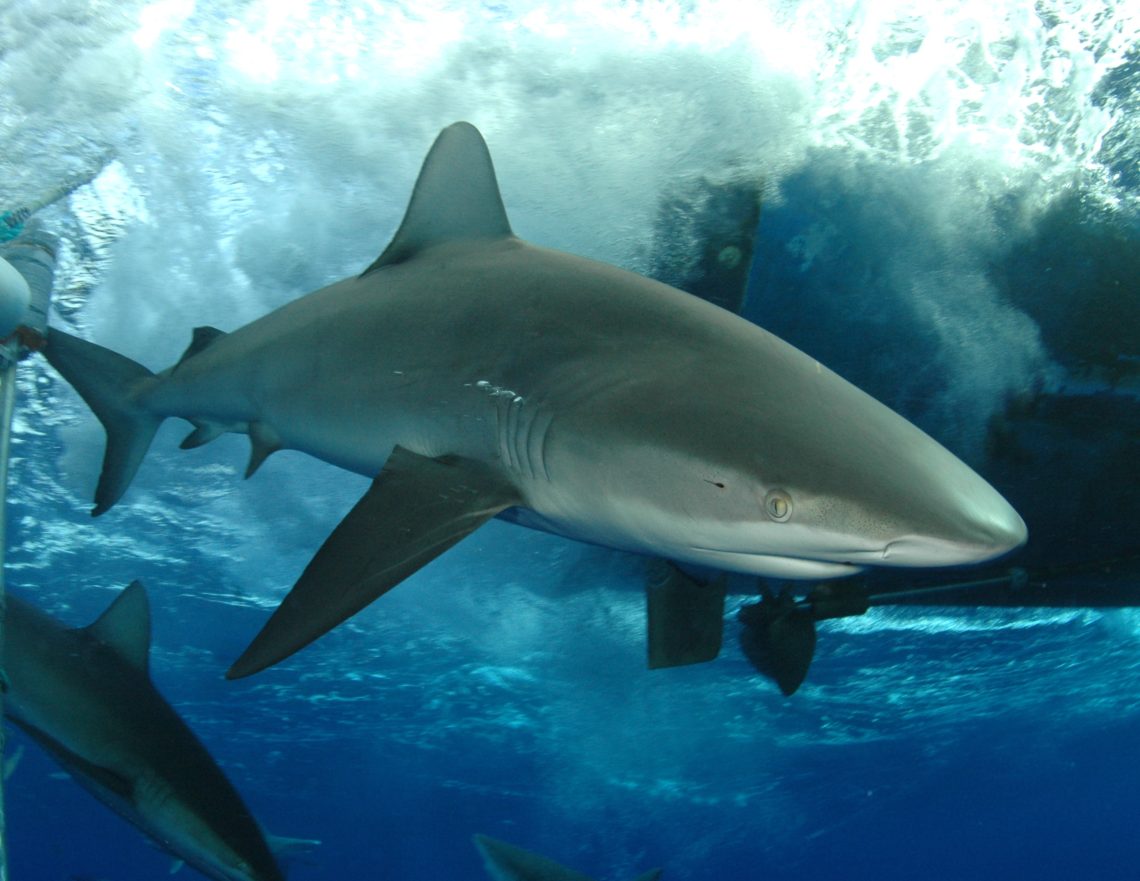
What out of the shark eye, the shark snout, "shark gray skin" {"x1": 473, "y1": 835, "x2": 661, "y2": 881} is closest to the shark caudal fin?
the shark eye

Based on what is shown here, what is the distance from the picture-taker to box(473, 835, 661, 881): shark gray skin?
779 centimetres

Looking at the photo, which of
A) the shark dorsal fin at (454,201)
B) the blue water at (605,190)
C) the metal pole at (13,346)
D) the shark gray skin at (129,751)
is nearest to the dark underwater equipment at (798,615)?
the blue water at (605,190)

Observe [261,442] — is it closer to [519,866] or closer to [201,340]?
[201,340]

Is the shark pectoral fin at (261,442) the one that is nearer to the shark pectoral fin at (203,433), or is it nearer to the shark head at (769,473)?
the shark pectoral fin at (203,433)

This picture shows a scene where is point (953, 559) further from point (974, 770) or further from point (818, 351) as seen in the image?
point (974, 770)

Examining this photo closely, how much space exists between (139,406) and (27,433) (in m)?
8.34

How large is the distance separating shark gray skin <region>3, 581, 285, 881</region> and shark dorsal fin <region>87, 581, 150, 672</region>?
0.21 m

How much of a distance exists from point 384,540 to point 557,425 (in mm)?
557

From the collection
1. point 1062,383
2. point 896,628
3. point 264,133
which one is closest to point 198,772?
point 264,133

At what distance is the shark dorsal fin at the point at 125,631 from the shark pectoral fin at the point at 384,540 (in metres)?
3.33

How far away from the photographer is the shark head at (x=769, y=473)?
1470 millimetres

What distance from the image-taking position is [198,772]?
4109 mm

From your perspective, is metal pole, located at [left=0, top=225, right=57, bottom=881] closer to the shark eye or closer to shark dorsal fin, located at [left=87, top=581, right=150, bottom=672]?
shark dorsal fin, located at [left=87, top=581, right=150, bottom=672]

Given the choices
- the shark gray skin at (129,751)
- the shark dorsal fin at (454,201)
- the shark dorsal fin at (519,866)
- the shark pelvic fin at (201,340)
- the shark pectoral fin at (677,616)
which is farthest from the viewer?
the shark dorsal fin at (519,866)
